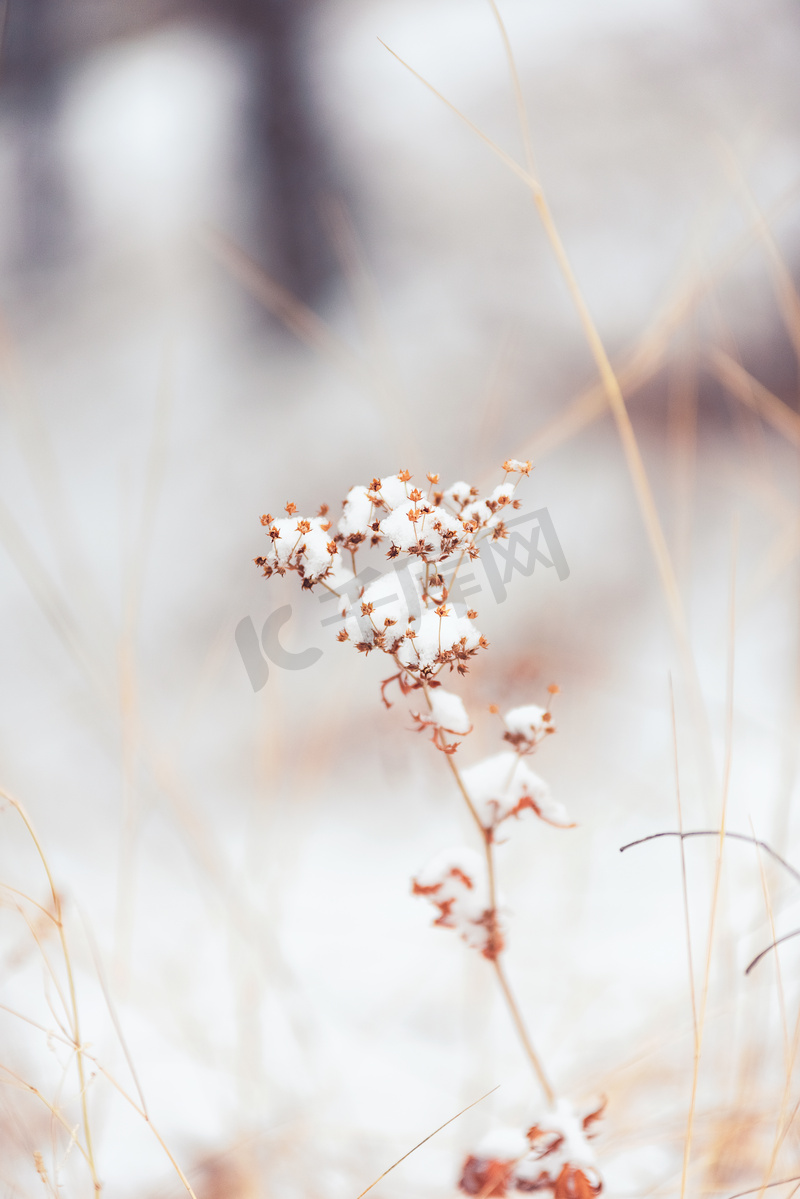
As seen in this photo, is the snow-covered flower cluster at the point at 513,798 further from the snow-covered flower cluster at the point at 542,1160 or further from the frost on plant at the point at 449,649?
the snow-covered flower cluster at the point at 542,1160

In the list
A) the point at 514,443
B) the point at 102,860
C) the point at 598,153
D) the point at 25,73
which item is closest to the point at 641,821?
the point at 514,443

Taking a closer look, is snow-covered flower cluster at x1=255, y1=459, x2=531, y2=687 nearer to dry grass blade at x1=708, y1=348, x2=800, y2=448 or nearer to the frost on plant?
the frost on plant

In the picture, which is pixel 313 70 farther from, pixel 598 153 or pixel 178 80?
pixel 598 153

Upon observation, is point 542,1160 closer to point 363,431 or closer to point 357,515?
point 357,515

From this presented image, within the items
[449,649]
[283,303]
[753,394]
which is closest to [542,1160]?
[449,649]

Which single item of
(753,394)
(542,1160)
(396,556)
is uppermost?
(753,394)

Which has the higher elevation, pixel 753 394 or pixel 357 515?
pixel 753 394
